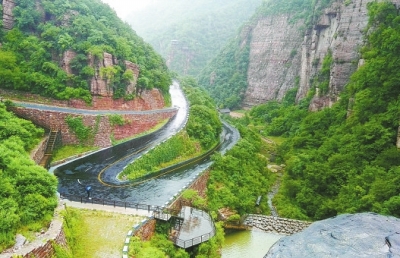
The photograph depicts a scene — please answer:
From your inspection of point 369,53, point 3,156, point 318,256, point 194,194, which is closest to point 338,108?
point 369,53

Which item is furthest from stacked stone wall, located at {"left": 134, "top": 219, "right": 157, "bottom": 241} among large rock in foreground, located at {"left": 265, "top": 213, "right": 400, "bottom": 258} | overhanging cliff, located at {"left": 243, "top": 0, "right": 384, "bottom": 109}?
overhanging cliff, located at {"left": 243, "top": 0, "right": 384, "bottom": 109}

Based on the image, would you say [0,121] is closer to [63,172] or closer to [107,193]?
[63,172]

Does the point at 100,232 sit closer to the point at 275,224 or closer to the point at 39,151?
the point at 39,151

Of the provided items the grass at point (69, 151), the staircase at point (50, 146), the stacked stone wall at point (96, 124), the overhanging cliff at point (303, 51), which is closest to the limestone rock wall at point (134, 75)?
the stacked stone wall at point (96, 124)

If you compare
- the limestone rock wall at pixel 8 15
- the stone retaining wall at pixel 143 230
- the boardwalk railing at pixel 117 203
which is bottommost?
the stone retaining wall at pixel 143 230

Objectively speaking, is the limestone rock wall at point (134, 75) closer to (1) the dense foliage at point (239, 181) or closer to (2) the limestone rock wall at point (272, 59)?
(1) the dense foliage at point (239, 181)

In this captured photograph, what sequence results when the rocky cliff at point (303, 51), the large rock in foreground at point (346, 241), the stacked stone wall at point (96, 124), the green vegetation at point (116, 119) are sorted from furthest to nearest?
the rocky cliff at point (303, 51), the green vegetation at point (116, 119), the stacked stone wall at point (96, 124), the large rock in foreground at point (346, 241)
